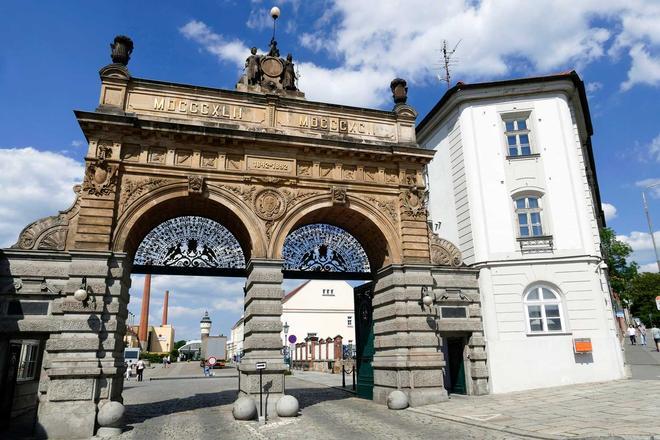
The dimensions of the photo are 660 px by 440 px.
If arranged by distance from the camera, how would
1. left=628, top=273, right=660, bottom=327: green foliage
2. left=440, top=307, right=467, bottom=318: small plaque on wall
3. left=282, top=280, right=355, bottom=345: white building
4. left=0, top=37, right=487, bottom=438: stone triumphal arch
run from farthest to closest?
left=628, top=273, right=660, bottom=327: green foliage < left=282, top=280, right=355, bottom=345: white building < left=440, top=307, right=467, bottom=318: small plaque on wall < left=0, top=37, right=487, bottom=438: stone triumphal arch

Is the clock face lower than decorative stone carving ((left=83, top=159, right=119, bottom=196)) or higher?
higher

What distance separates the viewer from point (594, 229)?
53.8 ft

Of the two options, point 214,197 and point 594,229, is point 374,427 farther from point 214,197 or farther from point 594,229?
point 594,229

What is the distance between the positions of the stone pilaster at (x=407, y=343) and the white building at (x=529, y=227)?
9.12ft

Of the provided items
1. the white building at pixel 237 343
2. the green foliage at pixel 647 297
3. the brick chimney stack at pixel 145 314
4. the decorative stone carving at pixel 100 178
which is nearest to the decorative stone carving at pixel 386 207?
the decorative stone carving at pixel 100 178

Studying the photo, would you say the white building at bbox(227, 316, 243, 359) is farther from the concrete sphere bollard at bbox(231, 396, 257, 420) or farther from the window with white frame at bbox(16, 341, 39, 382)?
the concrete sphere bollard at bbox(231, 396, 257, 420)

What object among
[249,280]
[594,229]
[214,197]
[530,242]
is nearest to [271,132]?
[214,197]

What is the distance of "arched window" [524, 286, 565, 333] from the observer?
1544 centimetres

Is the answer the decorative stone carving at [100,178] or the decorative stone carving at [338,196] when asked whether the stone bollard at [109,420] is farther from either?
the decorative stone carving at [338,196]

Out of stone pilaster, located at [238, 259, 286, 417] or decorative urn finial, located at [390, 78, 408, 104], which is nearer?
stone pilaster, located at [238, 259, 286, 417]

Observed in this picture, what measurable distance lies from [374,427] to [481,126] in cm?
1186

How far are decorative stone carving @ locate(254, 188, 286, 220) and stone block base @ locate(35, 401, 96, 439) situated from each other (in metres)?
6.49

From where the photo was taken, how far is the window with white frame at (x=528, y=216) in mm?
16359

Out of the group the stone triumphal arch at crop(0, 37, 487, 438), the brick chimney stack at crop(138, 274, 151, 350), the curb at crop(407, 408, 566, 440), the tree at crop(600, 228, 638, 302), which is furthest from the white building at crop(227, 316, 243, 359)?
the curb at crop(407, 408, 566, 440)
